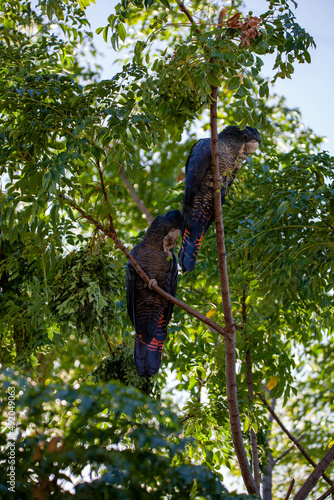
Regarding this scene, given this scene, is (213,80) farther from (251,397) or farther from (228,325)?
(251,397)

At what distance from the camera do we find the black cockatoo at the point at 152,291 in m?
2.93

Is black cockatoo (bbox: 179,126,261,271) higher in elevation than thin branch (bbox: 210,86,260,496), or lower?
higher

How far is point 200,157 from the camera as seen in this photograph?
3.12 meters

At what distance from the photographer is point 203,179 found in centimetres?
314

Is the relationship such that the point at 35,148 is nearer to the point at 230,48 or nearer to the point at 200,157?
the point at 200,157

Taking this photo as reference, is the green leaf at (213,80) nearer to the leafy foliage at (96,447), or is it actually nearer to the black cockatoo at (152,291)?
the black cockatoo at (152,291)

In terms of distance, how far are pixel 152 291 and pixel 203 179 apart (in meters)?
0.77

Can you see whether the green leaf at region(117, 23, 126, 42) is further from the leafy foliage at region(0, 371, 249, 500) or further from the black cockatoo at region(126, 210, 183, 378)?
the leafy foliage at region(0, 371, 249, 500)

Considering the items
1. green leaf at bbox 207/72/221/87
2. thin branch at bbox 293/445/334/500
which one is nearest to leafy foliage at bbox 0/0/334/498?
green leaf at bbox 207/72/221/87

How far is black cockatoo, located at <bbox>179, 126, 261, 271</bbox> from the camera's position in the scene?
295 centimetres

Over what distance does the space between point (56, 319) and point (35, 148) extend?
1043mm

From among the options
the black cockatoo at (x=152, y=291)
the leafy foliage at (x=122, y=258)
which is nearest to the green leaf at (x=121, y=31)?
the leafy foliage at (x=122, y=258)

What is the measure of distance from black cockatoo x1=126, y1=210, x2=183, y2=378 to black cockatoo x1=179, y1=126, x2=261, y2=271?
0.21 m

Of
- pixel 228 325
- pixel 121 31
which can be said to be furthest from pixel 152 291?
pixel 121 31
